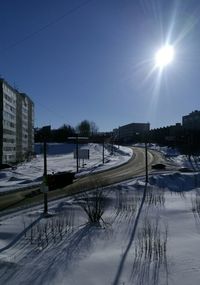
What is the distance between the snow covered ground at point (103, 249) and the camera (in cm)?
1127

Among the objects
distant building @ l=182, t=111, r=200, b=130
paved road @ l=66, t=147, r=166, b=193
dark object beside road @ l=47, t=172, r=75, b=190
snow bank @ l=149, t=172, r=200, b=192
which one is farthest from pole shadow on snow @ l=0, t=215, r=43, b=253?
distant building @ l=182, t=111, r=200, b=130

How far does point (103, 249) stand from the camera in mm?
14438

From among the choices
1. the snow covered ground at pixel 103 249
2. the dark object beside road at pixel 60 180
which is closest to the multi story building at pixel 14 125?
the dark object beside road at pixel 60 180

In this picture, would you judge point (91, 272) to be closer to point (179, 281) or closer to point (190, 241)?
point (179, 281)

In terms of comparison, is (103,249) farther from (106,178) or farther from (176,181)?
(106,178)

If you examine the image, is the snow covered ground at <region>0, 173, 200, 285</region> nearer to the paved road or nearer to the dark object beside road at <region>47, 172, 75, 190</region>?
the paved road

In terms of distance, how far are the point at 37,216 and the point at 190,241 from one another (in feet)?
30.9

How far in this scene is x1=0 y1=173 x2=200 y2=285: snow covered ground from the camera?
37.0ft

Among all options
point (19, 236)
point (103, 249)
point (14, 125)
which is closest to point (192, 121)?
point (14, 125)

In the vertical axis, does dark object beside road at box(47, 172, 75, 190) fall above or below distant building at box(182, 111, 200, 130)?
below

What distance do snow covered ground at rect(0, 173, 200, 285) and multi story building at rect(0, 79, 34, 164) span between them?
197 feet

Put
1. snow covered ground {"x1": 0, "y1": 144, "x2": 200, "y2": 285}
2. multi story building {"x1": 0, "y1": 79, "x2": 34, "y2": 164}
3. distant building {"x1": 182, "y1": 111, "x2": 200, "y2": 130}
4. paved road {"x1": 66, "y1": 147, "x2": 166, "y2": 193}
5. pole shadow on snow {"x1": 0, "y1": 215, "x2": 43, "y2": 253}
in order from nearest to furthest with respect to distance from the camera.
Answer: snow covered ground {"x1": 0, "y1": 144, "x2": 200, "y2": 285}, pole shadow on snow {"x1": 0, "y1": 215, "x2": 43, "y2": 253}, paved road {"x1": 66, "y1": 147, "x2": 166, "y2": 193}, multi story building {"x1": 0, "y1": 79, "x2": 34, "y2": 164}, distant building {"x1": 182, "y1": 111, "x2": 200, "y2": 130}

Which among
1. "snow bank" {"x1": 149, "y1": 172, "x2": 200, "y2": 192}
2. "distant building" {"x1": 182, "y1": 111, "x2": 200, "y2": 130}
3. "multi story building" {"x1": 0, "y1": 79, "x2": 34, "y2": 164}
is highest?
"distant building" {"x1": 182, "y1": 111, "x2": 200, "y2": 130}

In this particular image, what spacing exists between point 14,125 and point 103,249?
263 ft
